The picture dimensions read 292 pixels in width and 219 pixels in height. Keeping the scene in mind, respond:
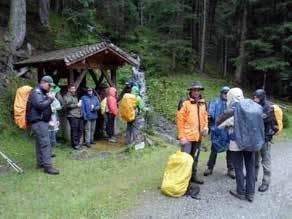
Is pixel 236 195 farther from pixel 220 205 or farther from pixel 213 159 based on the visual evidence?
pixel 213 159

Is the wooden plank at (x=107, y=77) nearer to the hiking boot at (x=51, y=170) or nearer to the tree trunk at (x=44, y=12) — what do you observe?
the hiking boot at (x=51, y=170)

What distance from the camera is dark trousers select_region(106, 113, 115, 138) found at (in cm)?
1267

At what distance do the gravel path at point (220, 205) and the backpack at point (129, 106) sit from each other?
11.7 ft

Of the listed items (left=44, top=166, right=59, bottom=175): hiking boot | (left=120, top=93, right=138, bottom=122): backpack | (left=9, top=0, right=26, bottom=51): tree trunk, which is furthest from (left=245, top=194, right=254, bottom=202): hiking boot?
(left=9, top=0, right=26, bottom=51): tree trunk

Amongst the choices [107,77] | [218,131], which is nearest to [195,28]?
[107,77]

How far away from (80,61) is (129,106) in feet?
6.79

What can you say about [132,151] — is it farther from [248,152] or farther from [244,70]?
[244,70]

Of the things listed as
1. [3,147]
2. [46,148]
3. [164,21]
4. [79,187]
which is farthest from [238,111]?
[164,21]

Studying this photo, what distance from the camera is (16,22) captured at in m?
15.4

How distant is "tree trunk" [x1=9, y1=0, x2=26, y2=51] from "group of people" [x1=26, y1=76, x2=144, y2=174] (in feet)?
15.2

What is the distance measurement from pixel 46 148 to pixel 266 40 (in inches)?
704

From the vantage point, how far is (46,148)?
8781 millimetres

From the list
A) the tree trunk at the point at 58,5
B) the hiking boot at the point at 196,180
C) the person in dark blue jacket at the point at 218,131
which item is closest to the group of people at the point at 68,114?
the hiking boot at the point at 196,180

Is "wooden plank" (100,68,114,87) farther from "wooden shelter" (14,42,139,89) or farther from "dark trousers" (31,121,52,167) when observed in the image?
"dark trousers" (31,121,52,167)
